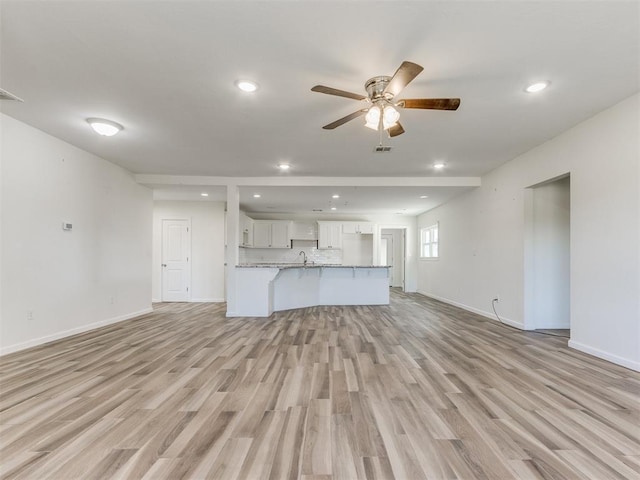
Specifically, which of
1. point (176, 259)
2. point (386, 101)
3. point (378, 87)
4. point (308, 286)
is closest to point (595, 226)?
point (386, 101)

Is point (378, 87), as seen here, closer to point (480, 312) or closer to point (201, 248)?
point (480, 312)

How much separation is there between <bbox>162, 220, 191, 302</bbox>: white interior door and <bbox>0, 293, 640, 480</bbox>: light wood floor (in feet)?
12.8

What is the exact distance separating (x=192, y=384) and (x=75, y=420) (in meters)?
0.79

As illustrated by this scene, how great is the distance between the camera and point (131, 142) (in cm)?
419

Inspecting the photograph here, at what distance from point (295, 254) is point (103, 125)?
22.0ft

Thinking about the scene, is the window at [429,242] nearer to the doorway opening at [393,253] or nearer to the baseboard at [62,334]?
the doorway opening at [393,253]

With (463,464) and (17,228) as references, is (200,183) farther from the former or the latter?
(463,464)

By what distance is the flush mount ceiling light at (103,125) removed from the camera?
3431 millimetres

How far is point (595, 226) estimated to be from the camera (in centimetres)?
341

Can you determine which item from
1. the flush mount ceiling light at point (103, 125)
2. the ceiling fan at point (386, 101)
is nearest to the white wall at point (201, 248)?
the flush mount ceiling light at point (103, 125)

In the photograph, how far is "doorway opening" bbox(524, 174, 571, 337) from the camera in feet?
15.4

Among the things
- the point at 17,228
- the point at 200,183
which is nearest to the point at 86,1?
the point at 17,228

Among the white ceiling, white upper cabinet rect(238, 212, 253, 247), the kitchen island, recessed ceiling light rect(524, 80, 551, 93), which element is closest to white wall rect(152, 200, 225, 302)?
white upper cabinet rect(238, 212, 253, 247)

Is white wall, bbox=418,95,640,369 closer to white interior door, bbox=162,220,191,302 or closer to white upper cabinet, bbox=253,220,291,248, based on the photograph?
white upper cabinet, bbox=253,220,291,248
